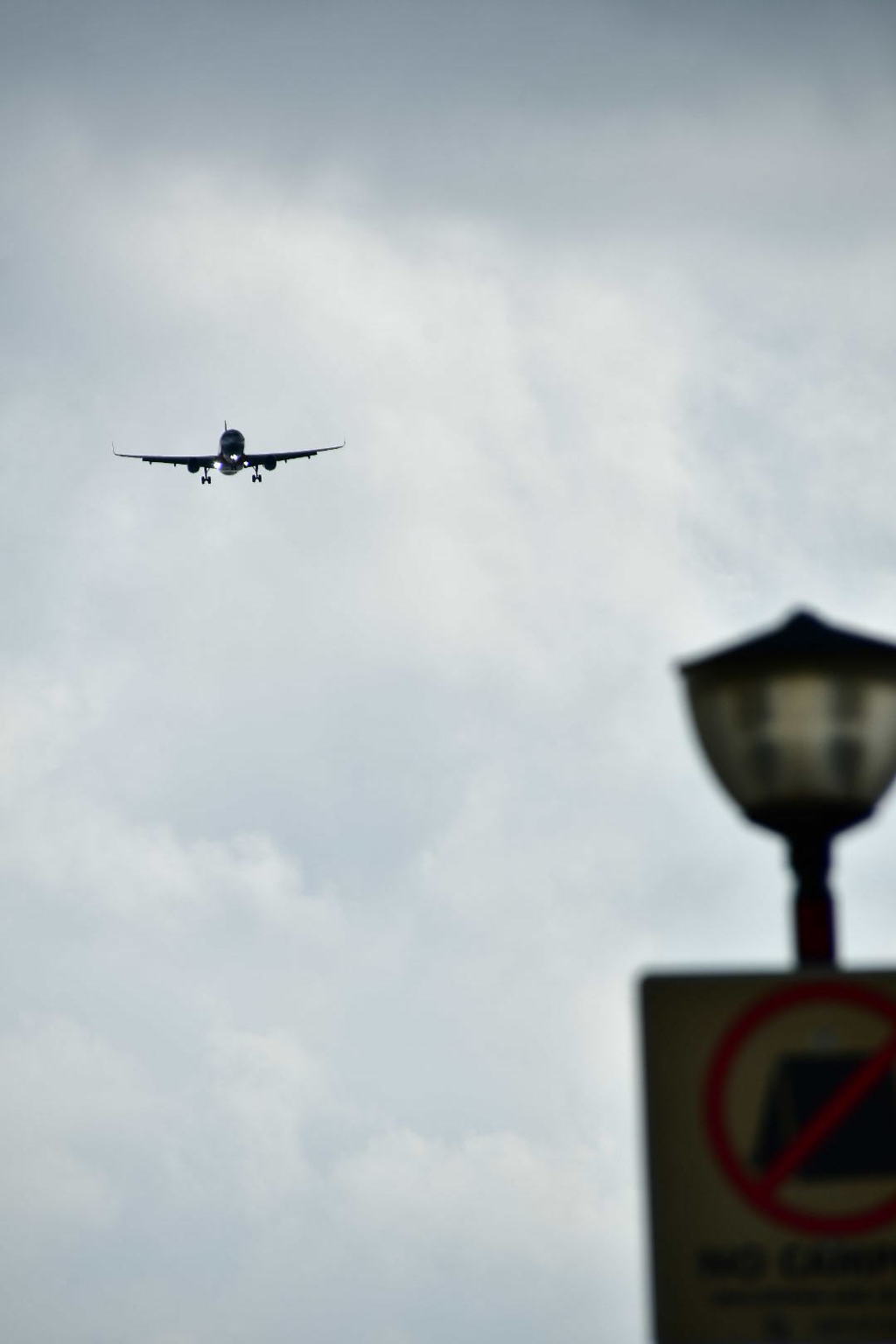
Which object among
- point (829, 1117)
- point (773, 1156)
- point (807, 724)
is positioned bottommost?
point (773, 1156)

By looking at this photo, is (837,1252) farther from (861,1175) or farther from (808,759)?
(808,759)

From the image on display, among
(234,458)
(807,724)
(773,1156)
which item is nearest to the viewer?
(773,1156)

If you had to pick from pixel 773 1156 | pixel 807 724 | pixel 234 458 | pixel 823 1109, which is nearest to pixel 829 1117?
pixel 823 1109

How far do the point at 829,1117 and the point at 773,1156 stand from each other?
20 cm

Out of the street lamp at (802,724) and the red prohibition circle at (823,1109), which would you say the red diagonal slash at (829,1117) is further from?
the street lamp at (802,724)

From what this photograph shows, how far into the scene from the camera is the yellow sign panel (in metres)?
5.76

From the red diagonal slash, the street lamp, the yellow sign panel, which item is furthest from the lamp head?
the red diagonal slash

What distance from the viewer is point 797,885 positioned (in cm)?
675

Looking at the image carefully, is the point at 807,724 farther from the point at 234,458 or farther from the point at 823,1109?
the point at 234,458

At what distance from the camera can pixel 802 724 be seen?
20.9ft

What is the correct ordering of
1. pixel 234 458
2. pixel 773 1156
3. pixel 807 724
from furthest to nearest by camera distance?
pixel 234 458 < pixel 807 724 < pixel 773 1156

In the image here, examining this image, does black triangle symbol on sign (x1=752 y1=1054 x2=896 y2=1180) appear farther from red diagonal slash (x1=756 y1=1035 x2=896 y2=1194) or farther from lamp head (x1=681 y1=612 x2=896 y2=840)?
lamp head (x1=681 y1=612 x2=896 y2=840)

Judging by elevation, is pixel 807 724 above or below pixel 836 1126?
above

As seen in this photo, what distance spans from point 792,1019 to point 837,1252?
67 centimetres
